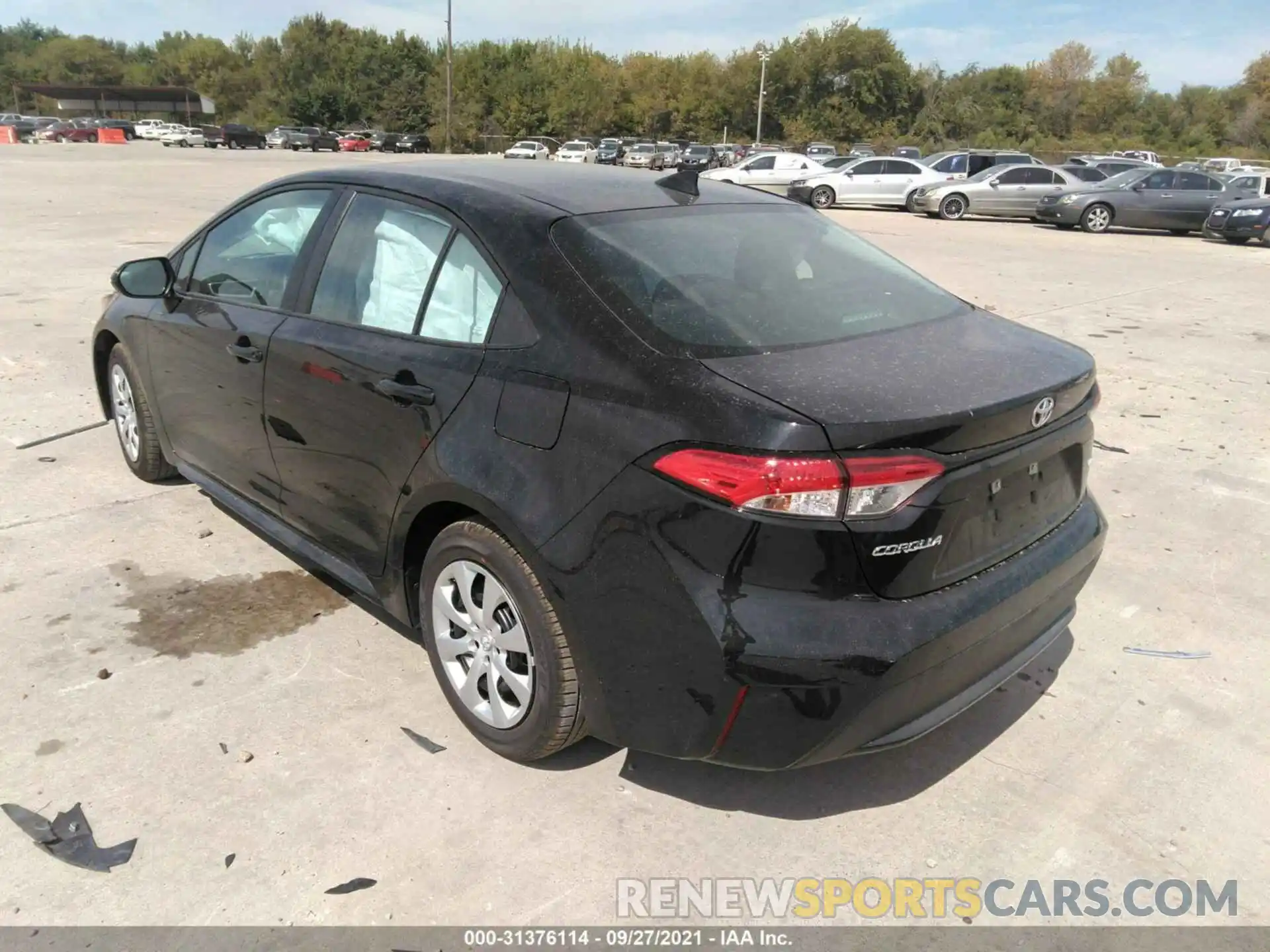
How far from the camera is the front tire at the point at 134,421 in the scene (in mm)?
4551

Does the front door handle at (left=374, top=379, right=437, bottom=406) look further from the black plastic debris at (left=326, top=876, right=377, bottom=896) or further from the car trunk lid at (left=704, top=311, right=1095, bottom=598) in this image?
the black plastic debris at (left=326, top=876, right=377, bottom=896)

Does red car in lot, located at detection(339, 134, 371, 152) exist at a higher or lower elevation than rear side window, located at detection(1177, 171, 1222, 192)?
higher

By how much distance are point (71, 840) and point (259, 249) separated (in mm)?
2297

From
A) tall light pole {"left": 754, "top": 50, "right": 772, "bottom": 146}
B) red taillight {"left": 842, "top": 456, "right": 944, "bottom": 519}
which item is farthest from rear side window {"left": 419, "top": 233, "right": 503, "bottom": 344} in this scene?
tall light pole {"left": 754, "top": 50, "right": 772, "bottom": 146}

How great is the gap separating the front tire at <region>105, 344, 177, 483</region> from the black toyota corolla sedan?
127 centimetres

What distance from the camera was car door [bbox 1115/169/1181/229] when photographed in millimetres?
21234

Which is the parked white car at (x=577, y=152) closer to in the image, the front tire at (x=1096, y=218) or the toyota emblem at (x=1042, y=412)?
the front tire at (x=1096, y=218)

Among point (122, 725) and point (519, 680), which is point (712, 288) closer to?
point (519, 680)

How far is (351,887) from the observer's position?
7.69ft

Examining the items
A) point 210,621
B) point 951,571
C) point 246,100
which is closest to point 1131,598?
point 951,571

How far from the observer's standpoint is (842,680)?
216 cm

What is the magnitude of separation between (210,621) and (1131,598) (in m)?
3.79

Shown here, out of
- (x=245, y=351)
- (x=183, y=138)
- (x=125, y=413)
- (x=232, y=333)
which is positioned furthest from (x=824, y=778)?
(x=183, y=138)

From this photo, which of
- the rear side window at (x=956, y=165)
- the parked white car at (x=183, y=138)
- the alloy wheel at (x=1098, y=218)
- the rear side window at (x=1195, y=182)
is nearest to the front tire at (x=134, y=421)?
the alloy wheel at (x=1098, y=218)
